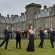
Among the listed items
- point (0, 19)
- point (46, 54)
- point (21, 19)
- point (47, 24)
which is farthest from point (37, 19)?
point (46, 54)

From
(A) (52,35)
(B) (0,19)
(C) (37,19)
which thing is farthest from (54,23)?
(A) (52,35)

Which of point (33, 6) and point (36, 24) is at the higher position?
point (33, 6)

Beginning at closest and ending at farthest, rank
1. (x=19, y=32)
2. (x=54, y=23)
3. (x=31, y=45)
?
(x=31, y=45) < (x=19, y=32) < (x=54, y=23)

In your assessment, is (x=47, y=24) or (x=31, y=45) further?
(x=47, y=24)

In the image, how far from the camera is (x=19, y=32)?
25203 mm

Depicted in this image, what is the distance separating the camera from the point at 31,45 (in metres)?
21.7

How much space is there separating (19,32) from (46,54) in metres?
5.94

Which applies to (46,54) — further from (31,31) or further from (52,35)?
(52,35)

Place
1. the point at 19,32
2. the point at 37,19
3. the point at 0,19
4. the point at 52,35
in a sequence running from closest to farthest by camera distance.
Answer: the point at 19,32 → the point at 52,35 → the point at 37,19 → the point at 0,19

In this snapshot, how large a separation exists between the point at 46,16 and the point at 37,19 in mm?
9321

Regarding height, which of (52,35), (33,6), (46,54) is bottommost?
(46,54)

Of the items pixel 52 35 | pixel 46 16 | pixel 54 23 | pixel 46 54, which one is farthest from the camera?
pixel 46 16

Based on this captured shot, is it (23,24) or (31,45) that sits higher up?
(23,24)

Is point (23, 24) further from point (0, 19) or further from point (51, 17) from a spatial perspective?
point (51, 17)
